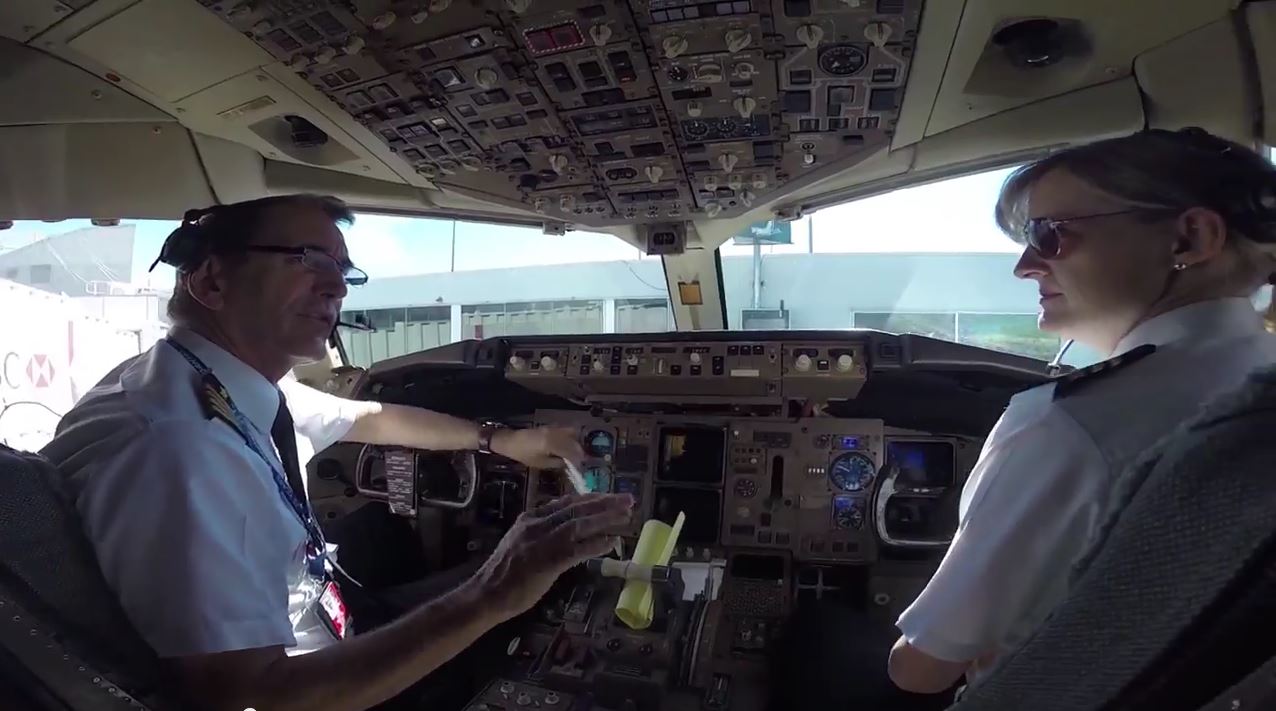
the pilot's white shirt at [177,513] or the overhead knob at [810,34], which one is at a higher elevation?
the overhead knob at [810,34]

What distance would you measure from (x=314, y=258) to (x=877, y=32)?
4.59 feet

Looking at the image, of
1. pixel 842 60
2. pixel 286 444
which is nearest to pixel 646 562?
pixel 286 444

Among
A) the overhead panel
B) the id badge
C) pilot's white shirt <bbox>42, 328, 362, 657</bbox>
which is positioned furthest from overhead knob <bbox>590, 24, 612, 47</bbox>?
the id badge

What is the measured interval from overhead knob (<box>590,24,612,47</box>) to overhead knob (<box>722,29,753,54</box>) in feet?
0.92

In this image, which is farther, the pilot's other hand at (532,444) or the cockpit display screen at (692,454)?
the cockpit display screen at (692,454)

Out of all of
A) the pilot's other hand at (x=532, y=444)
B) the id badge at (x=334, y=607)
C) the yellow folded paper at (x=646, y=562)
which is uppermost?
the pilot's other hand at (x=532, y=444)

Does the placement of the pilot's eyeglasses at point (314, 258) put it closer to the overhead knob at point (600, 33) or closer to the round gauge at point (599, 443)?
the overhead knob at point (600, 33)

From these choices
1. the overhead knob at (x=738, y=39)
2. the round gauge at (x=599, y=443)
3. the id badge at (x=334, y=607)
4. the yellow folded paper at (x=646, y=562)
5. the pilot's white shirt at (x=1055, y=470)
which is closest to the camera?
the pilot's white shirt at (x=1055, y=470)

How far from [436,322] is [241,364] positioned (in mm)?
3658

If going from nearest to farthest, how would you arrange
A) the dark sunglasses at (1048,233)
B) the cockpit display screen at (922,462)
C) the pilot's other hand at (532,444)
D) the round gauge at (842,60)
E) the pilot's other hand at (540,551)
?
the dark sunglasses at (1048,233)
the pilot's other hand at (540,551)
the round gauge at (842,60)
the pilot's other hand at (532,444)
the cockpit display screen at (922,462)

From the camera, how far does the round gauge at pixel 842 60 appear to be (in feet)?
5.98

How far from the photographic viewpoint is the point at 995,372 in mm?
2494

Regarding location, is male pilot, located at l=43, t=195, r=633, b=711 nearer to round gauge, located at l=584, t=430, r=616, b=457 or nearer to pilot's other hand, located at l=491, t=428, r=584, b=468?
pilot's other hand, located at l=491, t=428, r=584, b=468

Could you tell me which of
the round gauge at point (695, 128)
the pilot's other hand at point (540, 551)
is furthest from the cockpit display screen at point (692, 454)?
the pilot's other hand at point (540, 551)
